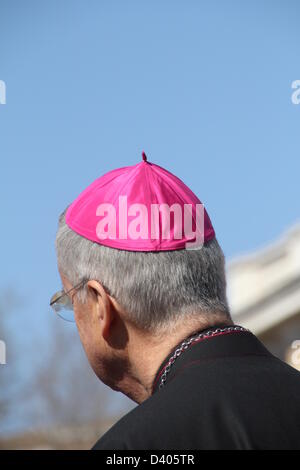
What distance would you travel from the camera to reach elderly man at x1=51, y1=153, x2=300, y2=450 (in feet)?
8.68

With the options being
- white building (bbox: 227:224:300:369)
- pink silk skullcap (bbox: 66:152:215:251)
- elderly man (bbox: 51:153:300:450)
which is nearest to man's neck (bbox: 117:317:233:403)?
elderly man (bbox: 51:153:300:450)

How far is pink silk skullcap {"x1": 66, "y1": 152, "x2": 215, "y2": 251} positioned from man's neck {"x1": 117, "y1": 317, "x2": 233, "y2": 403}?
27cm

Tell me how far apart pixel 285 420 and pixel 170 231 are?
0.76m

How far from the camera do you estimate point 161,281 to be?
295cm

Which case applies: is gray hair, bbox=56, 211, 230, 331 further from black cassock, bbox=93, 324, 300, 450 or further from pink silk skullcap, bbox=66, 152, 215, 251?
black cassock, bbox=93, 324, 300, 450

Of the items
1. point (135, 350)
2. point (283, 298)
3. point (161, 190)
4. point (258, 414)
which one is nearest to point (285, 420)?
point (258, 414)

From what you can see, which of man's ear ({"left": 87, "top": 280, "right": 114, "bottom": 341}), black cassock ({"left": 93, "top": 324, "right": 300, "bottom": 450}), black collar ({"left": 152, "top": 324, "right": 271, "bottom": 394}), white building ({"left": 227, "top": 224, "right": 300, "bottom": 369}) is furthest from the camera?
white building ({"left": 227, "top": 224, "right": 300, "bottom": 369})

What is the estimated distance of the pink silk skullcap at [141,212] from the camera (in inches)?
122

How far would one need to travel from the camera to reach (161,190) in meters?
3.37

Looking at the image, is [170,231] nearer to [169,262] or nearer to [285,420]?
[169,262]

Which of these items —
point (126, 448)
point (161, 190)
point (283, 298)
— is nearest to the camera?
point (126, 448)

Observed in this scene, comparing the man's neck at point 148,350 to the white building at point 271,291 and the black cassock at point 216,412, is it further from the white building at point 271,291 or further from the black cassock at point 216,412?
the white building at point 271,291

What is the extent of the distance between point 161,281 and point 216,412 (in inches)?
18.4
